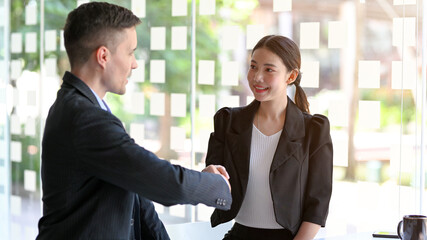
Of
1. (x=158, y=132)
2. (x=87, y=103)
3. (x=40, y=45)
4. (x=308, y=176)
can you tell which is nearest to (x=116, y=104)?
(x=158, y=132)

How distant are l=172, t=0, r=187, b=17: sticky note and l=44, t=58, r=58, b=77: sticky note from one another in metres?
1.17

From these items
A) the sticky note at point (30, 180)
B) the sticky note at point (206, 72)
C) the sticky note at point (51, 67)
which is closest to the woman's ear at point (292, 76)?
the sticky note at point (206, 72)

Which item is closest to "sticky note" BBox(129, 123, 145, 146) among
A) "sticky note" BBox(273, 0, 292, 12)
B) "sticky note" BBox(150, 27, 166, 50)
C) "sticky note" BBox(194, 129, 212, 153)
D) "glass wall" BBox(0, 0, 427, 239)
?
"glass wall" BBox(0, 0, 427, 239)

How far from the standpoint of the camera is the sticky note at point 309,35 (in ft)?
13.4

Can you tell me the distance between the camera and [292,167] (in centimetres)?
238

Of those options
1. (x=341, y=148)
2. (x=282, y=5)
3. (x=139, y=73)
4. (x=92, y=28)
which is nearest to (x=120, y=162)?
(x=92, y=28)

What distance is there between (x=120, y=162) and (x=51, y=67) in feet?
12.7

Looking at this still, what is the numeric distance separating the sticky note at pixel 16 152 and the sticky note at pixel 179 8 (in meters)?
1.80

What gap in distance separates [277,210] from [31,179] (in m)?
3.57

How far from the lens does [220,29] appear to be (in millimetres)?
4664

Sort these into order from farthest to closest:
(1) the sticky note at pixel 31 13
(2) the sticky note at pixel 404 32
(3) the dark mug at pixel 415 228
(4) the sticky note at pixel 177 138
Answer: (1) the sticky note at pixel 31 13 → (4) the sticky note at pixel 177 138 → (2) the sticky note at pixel 404 32 → (3) the dark mug at pixel 415 228

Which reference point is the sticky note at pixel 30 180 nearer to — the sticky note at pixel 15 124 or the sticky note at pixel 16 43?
the sticky note at pixel 15 124

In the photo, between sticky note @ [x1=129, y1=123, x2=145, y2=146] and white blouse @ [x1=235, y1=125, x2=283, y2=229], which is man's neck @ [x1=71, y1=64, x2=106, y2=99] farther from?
sticky note @ [x1=129, y1=123, x2=145, y2=146]

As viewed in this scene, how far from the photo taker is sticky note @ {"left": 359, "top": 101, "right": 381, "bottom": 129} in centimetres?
393
